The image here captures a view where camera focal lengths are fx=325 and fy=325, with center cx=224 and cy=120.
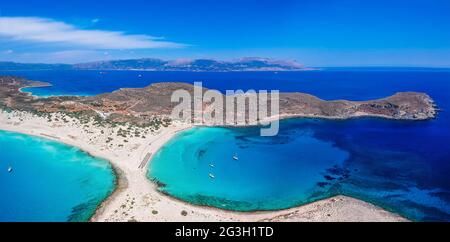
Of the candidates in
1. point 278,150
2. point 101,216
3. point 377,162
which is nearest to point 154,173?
point 101,216

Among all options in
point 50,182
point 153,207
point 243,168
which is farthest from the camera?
point 243,168

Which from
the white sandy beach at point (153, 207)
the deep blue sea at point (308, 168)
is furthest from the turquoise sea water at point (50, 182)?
the deep blue sea at point (308, 168)

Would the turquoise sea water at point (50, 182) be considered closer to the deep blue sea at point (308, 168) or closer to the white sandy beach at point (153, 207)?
the white sandy beach at point (153, 207)

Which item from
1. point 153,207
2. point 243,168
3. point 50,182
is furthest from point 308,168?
point 50,182

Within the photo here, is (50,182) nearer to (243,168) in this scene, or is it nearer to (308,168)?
(243,168)

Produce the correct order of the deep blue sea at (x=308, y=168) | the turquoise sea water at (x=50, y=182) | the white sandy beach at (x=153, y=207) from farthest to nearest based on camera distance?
1. the deep blue sea at (x=308, y=168)
2. the turquoise sea water at (x=50, y=182)
3. the white sandy beach at (x=153, y=207)

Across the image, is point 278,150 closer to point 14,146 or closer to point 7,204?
point 7,204

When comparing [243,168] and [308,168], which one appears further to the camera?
[308,168]

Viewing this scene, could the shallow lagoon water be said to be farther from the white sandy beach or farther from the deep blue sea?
the white sandy beach
